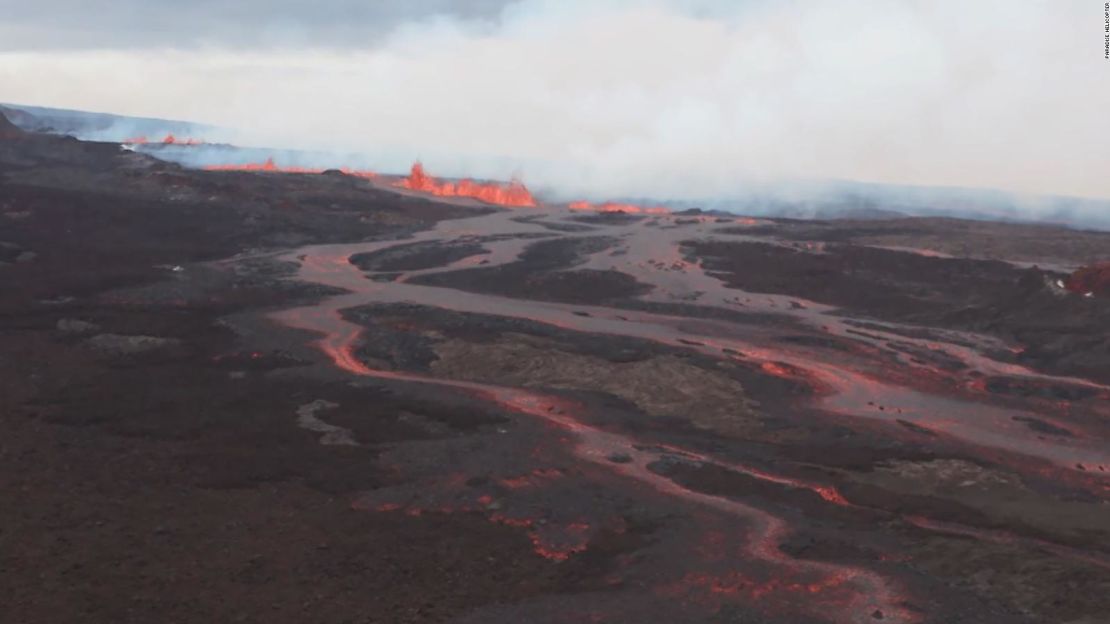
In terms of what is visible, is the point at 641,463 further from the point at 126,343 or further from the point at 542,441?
the point at 126,343

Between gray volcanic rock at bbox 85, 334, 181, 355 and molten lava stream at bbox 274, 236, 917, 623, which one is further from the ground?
molten lava stream at bbox 274, 236, 917, 623

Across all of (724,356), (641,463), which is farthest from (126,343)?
(724,356)

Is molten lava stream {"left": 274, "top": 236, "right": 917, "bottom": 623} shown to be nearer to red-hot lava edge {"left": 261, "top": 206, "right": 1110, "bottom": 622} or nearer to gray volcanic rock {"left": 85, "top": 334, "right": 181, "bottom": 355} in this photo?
red-hot lava edge {"left": 261, "top": 206, "right": 1110, "bottom": 622}

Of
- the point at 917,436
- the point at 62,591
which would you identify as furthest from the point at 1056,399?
the point at 62,591

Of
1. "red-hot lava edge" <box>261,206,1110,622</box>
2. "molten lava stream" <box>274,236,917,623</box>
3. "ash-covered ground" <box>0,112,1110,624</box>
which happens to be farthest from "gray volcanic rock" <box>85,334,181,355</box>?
"red-hot lava edge" <box>261,206,1110,622</box>

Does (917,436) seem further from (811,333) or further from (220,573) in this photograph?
(220,573)
